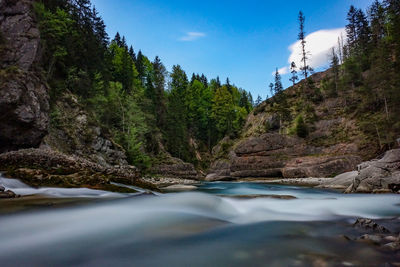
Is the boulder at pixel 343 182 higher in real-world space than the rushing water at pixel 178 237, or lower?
lower

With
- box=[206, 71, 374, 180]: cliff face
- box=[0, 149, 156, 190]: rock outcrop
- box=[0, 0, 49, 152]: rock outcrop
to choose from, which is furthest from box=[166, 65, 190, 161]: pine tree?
box=[0, 149, 156, 190]: rock outcrop

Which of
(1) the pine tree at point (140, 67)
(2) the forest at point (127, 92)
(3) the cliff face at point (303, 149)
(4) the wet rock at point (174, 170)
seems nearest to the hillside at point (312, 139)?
(3) the cliff face at point (303, 149)

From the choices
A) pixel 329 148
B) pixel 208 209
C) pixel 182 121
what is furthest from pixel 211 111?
pixel 208 209

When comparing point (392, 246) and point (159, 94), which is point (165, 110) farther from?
point (392, 246)

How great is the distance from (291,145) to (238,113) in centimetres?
2821

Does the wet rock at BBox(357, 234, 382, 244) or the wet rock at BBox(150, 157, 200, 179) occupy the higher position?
the wet rock at BBox(357, 234, 382, 244)

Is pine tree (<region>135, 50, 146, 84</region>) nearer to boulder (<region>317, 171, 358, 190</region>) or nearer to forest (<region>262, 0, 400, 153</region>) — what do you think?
forest (<region>262, 0, 400, 153</region>)

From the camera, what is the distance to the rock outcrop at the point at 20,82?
42.4ft

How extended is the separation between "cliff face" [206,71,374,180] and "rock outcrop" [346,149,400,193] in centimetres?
1516

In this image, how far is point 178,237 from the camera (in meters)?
3.60

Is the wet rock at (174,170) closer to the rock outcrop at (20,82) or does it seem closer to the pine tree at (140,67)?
the rock outcrop at (20,82)

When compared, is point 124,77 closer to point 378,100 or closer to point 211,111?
point 211,111

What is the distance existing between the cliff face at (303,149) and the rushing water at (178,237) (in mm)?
23065

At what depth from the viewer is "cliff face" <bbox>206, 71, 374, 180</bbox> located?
26.9 m
